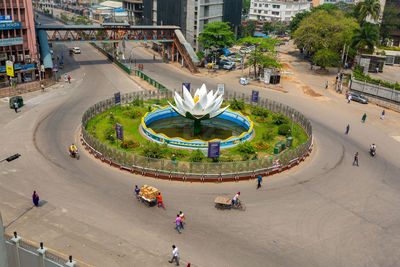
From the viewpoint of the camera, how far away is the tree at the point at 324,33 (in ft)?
313

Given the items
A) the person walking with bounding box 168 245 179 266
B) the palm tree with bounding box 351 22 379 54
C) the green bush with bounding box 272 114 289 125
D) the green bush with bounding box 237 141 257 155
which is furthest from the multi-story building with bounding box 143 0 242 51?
the person walking with bounding box 168 245 179 266

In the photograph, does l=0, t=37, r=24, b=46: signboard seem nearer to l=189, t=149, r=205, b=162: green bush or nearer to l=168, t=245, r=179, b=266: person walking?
l=189, t=149, r=205, b=162: green bush

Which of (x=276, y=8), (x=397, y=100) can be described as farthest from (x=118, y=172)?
(x=276, y=8)

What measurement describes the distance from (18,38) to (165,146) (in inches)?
1741

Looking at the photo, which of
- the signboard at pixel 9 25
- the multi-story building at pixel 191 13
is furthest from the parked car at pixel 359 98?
the signboard at pixel 9 25

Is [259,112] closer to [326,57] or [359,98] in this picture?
Result: [359,98]

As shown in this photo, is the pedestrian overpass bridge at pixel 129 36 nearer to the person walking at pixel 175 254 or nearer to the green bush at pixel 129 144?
the green bush at pixel 129 144

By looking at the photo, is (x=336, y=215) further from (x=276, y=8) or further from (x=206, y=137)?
(x=276, y=8)

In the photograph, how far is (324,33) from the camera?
97250 millimetres

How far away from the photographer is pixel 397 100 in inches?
2842

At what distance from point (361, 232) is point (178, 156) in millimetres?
21073

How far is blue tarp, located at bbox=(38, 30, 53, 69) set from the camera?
3039 inches

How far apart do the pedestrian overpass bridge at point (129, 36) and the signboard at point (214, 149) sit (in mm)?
52322

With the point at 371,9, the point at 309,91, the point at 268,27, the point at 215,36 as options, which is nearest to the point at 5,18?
the point at 215,36
